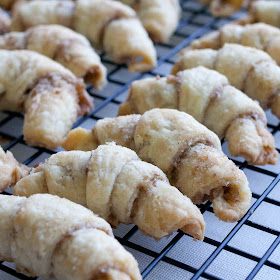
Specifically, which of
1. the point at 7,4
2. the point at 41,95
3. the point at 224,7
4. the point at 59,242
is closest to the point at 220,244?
the point at 59,242

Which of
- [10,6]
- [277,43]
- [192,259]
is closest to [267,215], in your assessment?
[192,259]

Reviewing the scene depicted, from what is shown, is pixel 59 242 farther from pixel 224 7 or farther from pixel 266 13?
pixel 224 7

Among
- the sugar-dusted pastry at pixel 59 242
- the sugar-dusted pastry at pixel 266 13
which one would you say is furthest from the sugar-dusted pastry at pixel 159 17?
the sugar-dusted pastry at pixel 59 242

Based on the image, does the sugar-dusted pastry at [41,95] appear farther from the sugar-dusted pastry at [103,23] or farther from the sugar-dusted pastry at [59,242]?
the sugar-dusted pastry at [59,242]

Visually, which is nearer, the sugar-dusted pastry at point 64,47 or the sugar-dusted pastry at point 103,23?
the sugar-dusted pastry at point 64,47

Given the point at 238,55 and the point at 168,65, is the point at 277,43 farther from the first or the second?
the point at 168,65
